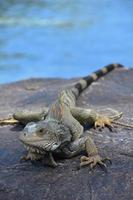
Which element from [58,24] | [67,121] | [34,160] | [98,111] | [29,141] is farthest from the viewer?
[58,24]

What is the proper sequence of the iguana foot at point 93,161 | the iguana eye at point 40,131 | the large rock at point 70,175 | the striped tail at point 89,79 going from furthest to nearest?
the striped tail at point 89,79 → the iguana foot at point 93,161 → the iguana eye at point 40,131 → the large rock at point 70,175

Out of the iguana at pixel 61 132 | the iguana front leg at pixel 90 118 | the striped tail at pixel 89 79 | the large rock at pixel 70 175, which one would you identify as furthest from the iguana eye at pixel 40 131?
the striped tail at pixel 89 79

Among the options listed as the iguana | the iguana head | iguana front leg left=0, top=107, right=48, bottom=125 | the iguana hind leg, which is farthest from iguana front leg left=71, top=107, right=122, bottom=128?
the iguana head

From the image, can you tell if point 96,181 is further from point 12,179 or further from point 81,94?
point 81,94

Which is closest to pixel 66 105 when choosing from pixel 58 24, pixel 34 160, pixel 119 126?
pixel 119 126

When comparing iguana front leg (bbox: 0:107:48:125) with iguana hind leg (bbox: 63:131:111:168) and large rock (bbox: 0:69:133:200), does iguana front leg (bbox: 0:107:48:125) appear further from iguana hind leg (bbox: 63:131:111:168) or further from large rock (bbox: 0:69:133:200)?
iguana hind leg (bbox: 63:131:111:168)

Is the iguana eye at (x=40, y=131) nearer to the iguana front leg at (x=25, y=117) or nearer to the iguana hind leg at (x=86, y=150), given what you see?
the iguana hind leg at (x=86, y=150)
